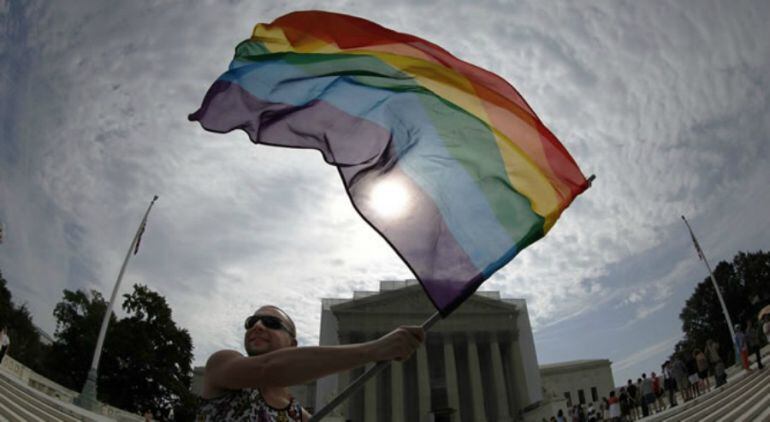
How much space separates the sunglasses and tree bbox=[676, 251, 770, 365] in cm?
5509

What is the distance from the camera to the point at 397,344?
1922mm

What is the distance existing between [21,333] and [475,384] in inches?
1673

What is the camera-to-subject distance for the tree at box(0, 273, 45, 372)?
38.9 metres

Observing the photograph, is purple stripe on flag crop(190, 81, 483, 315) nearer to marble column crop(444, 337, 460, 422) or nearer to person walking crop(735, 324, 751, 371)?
person walking crop(735, 324, 751, 371)

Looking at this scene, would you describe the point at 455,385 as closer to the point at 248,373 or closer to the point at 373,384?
the point at 373,384

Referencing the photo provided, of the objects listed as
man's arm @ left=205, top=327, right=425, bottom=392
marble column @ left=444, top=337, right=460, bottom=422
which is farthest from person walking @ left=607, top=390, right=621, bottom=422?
marble column @ left=444, top=337, right=460, bottom=422

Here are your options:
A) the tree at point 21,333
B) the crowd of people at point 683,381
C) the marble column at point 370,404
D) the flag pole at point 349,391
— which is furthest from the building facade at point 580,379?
the flag pole at point 349,391

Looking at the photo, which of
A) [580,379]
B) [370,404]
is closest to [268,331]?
[370,404]

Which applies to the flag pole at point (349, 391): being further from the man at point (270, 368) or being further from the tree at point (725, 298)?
the tree at point (725, 298)

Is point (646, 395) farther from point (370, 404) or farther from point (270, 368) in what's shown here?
point (370, 404)

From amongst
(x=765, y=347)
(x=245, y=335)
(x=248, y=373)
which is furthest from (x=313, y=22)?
(x=765, y=347)

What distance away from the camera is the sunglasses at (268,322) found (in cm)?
220

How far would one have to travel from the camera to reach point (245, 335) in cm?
215

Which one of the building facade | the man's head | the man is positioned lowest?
the man
